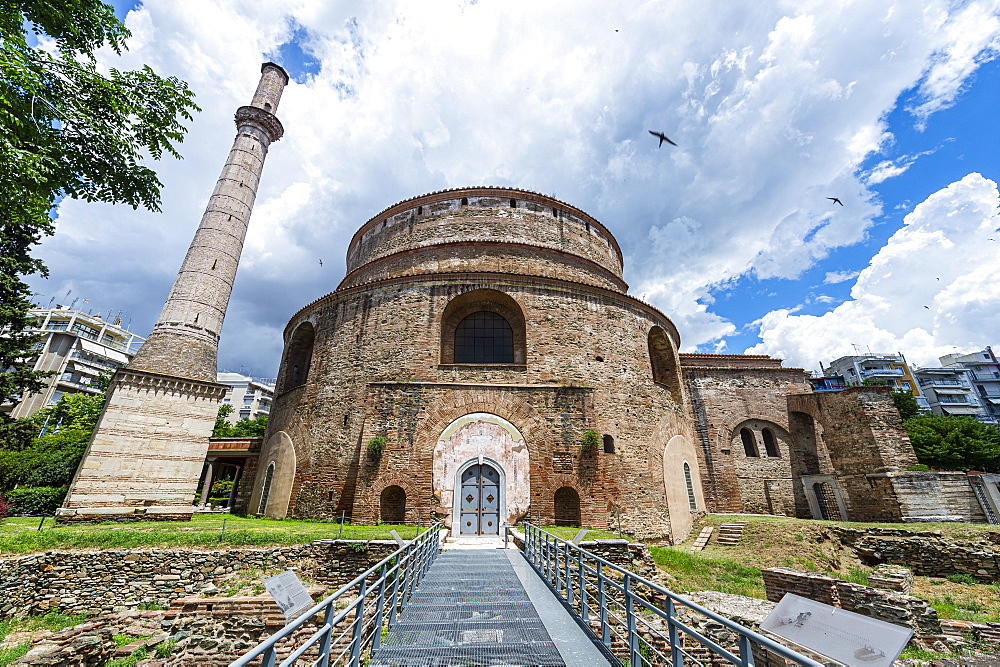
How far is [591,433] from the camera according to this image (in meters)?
12.8

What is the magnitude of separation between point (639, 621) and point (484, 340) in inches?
474

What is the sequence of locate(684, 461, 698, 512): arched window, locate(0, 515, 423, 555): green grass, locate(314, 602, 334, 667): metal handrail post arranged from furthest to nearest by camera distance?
locate(684, 461, 698, 512): arched window
locate(0, 515, 423, 555): green grass
locate(314, 602, 334, 667): metal handrail post

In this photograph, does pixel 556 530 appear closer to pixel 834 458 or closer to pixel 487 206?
pixel 487 206

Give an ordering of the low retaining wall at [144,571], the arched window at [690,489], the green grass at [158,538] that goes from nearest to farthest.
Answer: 1. the low retaining wall at [144,571]
2. the green grass at [158,538]
3. the arched window at [690,489]

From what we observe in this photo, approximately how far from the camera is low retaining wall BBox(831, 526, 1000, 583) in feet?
40.5

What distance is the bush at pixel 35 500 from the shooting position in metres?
18.0

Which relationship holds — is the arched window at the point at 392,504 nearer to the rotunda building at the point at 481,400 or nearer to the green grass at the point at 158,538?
the rotunda building at the point at 481,400

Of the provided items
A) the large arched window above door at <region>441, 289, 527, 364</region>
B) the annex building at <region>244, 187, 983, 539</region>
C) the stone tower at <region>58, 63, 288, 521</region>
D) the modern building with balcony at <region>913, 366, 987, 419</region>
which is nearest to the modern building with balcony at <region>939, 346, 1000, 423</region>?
the modern building with balcony at <region>913, 366, 987, 419</region>

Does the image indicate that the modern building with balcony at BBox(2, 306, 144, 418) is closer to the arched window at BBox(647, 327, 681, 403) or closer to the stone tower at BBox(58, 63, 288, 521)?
the stone tower at BBox(58, 63, 288, 521)

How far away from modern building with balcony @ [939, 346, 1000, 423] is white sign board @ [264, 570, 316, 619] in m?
69.3

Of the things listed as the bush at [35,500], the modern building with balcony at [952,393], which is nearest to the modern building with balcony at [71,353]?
the bush at [35,500]

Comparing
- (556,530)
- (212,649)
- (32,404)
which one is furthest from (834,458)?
(32,404)

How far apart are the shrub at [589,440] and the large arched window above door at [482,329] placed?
3.67 m

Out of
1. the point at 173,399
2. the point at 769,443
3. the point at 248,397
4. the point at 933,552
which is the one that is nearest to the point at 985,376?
the point at 769,443
